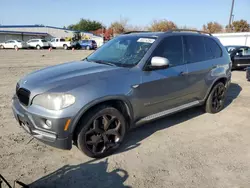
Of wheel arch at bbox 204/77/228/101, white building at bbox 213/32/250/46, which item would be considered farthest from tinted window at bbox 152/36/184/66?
white building at bbox 213/32/250/46

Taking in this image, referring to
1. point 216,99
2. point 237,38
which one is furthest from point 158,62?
point 237,38

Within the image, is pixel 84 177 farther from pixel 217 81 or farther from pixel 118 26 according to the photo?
pixel 118 26

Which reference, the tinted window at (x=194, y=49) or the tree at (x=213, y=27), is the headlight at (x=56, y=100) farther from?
the tree at (x=213, y=27)

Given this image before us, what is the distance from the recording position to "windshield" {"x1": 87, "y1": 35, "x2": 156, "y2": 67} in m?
3.89

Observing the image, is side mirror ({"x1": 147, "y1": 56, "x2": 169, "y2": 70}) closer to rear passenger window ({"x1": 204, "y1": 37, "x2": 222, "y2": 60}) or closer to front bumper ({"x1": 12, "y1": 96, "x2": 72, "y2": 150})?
front bumper ({"x1": 12, "y1": 96, "x2": 72, "y2": 150})

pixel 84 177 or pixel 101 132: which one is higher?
pixel 101 132

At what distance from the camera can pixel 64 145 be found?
3094 mm

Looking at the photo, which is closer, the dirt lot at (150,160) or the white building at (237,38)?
the dirt lot at (150,160)

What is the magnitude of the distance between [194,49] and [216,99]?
148cm

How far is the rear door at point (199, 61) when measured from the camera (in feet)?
15.0

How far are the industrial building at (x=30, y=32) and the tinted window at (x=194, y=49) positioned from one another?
45.9 m

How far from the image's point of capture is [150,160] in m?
3.50

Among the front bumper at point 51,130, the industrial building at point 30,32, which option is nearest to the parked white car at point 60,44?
the industrial building at point 30,32

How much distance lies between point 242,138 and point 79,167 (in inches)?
116
